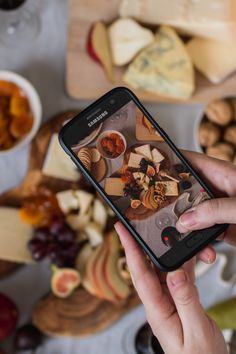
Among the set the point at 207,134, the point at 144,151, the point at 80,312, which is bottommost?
the point at 80,312

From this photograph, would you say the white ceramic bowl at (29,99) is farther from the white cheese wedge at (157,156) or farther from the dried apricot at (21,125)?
the white cheese wedge at (157,156)

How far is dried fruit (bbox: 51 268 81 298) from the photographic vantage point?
1101mm

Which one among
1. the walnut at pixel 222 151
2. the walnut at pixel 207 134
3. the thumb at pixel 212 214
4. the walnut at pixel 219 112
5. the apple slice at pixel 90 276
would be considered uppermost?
the thumb at pixel 212 214

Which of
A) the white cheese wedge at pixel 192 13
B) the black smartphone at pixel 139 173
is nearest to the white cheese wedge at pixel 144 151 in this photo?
the black smartphone at pixel 139 173

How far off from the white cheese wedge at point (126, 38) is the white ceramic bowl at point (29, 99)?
0.17 metres

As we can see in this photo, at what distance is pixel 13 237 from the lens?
3.68 ft

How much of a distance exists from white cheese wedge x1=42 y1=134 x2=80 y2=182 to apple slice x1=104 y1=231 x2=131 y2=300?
0.14m

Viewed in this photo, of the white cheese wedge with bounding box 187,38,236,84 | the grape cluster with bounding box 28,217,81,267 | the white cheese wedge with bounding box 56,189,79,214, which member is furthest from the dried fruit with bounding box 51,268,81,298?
the white cheese wedge with bounding box 187,38,236,84

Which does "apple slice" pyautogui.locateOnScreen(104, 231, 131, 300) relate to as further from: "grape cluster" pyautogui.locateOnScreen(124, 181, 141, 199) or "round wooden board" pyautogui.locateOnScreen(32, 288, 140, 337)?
"grape cluster" pyautogui.locateOnScreen(124, 181, 141, 199)

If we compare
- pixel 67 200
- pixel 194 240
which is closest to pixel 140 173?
pixel 194 240

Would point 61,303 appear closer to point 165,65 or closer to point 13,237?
point 13,237

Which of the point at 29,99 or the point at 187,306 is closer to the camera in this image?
the point at 187,306

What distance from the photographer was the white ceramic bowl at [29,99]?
111cm

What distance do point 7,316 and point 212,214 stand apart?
49 centimetres
